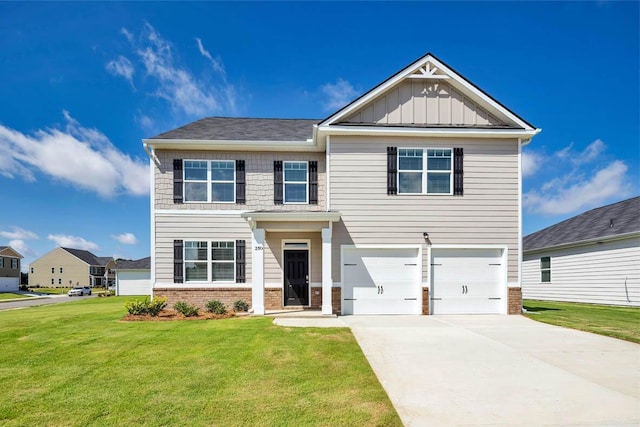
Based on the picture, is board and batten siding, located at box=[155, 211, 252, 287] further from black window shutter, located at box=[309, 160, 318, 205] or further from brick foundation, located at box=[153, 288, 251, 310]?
black window shutter, located at box=[309, 160, 318, 205]

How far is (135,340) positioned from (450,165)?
10578 mm

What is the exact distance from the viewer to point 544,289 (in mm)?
20828

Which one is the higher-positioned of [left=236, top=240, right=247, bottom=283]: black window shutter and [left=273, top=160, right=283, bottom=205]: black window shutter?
[left=273, top=160, right=283, bottom=205]: black window shutter

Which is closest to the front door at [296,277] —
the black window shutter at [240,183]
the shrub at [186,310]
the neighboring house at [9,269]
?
the black window shutter at [240,183]

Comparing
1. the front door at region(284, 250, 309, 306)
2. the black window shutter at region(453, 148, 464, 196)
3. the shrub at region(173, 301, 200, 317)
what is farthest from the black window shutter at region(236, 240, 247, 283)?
the black window shutter at region(453, 148, 464, 196)

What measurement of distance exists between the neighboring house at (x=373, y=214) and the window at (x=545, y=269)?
1014cm

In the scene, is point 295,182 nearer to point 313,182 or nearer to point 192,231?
point 313,182

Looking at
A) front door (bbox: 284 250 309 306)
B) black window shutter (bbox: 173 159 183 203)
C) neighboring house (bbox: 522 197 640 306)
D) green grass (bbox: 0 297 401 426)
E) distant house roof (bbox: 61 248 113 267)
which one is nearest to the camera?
green grass (bbox: 0 297 401 426)

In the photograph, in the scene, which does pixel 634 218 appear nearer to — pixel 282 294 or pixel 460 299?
pixel 460 299

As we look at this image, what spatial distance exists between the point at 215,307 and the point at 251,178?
4677 mm

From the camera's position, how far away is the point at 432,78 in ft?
42.0

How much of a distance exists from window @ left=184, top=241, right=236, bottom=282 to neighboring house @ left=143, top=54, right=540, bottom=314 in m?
0.04

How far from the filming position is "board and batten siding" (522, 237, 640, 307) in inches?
621

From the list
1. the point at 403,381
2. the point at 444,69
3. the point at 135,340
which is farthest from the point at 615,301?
the point at 135,340
